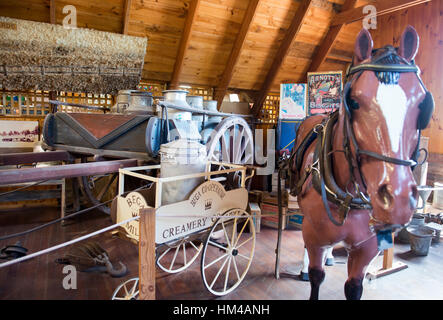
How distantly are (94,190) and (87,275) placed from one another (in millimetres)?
2359

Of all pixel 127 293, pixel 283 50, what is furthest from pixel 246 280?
pixel 283 50

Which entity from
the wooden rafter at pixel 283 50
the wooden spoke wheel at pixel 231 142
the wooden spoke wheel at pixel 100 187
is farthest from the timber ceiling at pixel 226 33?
the wooden spoke wheel at pixel 100 187

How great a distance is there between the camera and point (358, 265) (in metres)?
1.57

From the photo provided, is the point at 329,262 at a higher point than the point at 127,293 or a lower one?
lower

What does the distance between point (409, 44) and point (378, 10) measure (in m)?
4.38

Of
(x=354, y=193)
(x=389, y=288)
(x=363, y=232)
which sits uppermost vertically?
(x=354, y=193)

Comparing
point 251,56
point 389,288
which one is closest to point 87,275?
point 389,288

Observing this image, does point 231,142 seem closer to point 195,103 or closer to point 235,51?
point 195,103

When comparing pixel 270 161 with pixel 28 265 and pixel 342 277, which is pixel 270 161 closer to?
pixel 342 277

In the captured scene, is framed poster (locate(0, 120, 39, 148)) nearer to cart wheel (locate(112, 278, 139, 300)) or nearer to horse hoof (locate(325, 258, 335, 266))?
cart wheel (locate(112, 278, 139, 300))

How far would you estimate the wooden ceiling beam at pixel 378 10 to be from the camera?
4.12 meters

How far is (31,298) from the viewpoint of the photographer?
6.97ft

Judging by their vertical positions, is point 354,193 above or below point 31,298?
above

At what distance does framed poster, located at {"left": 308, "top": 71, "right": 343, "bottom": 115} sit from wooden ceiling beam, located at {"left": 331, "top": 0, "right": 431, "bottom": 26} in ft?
4.15
